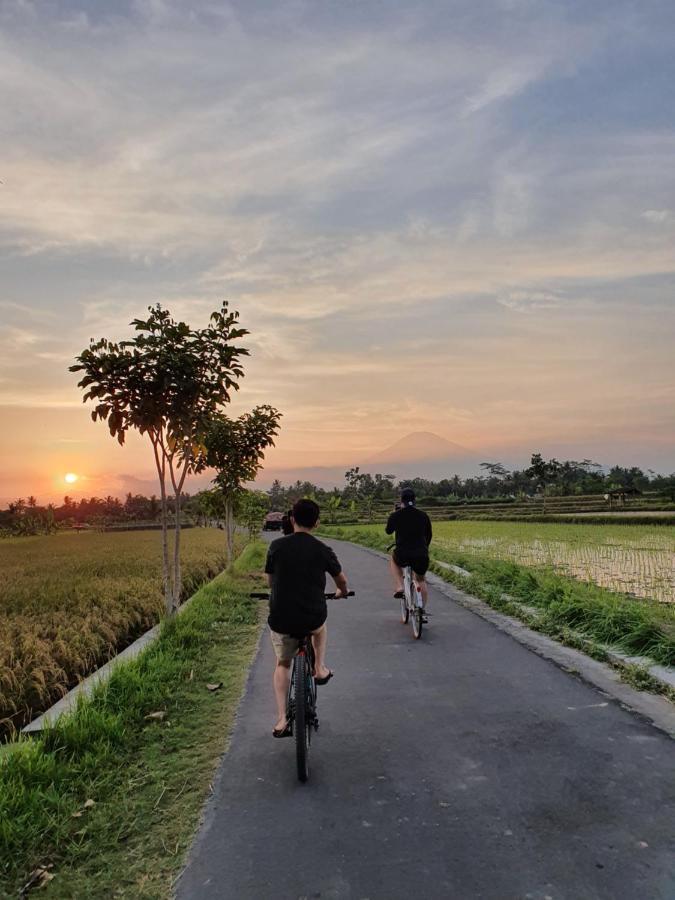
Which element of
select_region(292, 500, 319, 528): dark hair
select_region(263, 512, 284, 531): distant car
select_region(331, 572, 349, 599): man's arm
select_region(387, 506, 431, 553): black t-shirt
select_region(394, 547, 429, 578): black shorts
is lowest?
select_region(263, 512, 284, 531): distant car

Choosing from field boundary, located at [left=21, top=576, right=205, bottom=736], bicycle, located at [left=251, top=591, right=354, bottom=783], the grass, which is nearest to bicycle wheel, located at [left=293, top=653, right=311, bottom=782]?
bicycle, located at [left=251, top=591, right=354, bottom=783]

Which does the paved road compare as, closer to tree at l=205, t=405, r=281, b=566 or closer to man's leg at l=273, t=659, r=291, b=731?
man's leg at l=273, t=659, r=291, b=731

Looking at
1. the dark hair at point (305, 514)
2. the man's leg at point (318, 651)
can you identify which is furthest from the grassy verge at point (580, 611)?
the dark hair at point (305, 514)

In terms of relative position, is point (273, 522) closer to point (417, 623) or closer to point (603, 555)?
point (603, 555)

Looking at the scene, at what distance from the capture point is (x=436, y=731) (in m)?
4.89

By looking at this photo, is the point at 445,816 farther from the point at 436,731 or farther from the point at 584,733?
the point at 584,733

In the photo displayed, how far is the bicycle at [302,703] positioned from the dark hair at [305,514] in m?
0.81

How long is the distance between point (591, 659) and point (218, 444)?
35.4ft

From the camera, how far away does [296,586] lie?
178 inches

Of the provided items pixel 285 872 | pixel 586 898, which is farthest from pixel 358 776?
pixel 586 898

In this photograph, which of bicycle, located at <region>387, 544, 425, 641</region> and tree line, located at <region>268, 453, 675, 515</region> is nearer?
bicycle, located at <region>387, 544, 425, 641</region>

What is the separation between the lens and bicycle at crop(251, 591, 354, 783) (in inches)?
161

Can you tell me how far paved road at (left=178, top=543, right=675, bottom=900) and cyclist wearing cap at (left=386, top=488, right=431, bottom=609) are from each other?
2.14m

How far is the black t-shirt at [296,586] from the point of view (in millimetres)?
4484
